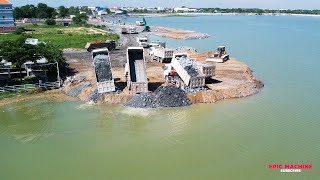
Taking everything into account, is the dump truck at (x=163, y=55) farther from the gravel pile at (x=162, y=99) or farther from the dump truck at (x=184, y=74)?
the gravel pile at (x=162, y=99)

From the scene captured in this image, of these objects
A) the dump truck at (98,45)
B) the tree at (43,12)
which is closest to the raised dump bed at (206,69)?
the dump truck at (98,45)

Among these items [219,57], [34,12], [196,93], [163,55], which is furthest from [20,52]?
[34,12]

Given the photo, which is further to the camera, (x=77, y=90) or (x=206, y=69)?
(x=206, y=69)

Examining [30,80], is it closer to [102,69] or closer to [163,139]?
[102,69]

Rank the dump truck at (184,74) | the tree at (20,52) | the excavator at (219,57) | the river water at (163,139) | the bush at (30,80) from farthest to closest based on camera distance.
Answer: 1. the excavator at (219,57)
2. the bush at (30,80)
3. the tree at (20,52)
4. the dump truck at (184,74)
5. the river water at (163,139)

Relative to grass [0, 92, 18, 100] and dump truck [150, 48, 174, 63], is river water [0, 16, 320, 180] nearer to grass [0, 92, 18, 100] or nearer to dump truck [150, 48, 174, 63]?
grass [0, 92, 18, 100]

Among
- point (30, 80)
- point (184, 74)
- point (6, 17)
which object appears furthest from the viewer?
point (6, 17)
